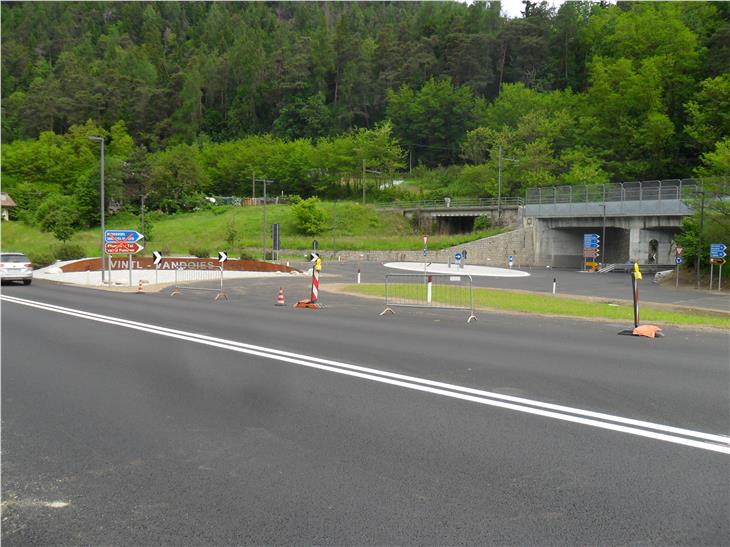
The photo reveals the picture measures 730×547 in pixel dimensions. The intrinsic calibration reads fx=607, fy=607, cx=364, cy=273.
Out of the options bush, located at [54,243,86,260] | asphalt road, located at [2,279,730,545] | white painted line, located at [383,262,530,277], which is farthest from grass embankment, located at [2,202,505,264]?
asphalt road, located at [2,279,730,545]

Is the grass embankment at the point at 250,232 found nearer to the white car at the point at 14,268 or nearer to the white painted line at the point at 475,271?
the white painted line at the point at 475,271

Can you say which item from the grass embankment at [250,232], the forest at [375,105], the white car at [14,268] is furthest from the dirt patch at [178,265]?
the forest at [375,105]

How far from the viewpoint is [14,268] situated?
2945cm

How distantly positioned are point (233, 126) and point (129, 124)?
22.7m

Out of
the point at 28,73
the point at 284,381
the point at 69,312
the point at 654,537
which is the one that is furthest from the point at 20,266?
the point at 28,73

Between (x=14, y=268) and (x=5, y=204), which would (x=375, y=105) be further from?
(x=14, y=268)

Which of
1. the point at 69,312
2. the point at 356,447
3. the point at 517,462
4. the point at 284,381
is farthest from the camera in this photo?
the point at 69,312

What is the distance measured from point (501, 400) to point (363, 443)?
2349mm

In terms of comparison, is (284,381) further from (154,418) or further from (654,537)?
(654,537)

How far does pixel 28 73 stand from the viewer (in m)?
159

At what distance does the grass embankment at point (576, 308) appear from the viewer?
17.8m

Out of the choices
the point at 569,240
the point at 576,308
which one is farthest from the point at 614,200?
the point at 576,308

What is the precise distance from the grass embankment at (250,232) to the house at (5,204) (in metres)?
3.71

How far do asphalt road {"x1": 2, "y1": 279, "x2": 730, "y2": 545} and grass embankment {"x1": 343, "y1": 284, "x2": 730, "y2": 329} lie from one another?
6135 mm
